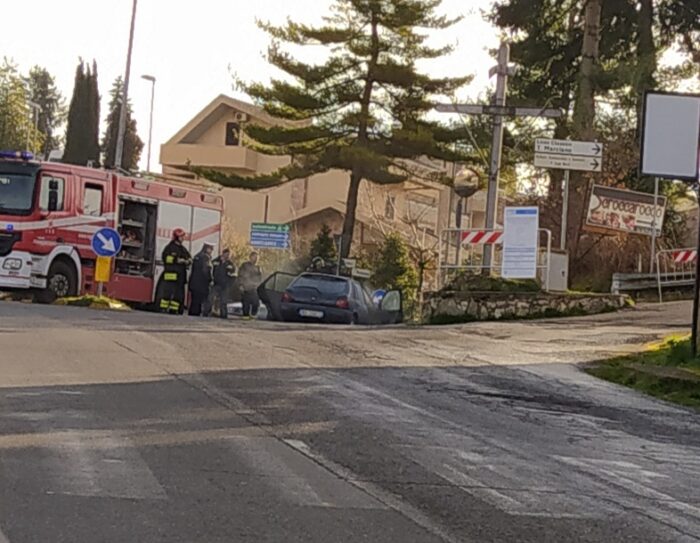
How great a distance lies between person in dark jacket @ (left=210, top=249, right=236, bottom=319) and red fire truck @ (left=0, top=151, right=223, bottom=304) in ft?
4.68

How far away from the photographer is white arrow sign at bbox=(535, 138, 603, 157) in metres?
27.8

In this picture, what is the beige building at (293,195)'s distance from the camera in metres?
54.6

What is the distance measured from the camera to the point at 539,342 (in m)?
19.3

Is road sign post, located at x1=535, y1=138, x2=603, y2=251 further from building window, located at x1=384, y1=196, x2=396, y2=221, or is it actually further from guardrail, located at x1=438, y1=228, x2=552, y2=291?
building window, located at x1=384, y1=196, x2=396, y2=221

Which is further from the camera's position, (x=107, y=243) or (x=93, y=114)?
(x=93, y=114)

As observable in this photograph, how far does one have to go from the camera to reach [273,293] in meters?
26.7

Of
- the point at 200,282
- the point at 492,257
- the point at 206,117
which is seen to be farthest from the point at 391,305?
the point at 206,117

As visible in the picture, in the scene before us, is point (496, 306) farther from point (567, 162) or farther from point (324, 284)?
point (567, 162)

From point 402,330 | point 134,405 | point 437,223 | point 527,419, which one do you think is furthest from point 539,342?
point 437,223

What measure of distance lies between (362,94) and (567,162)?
10.3 meters

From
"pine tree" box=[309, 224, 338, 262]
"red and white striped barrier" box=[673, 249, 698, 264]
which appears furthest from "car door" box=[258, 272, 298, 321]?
"pine tree" box=[309, 224, 338, 262]

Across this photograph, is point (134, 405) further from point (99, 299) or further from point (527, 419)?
point (99, 299)

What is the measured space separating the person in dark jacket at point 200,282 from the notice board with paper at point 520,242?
6.30m

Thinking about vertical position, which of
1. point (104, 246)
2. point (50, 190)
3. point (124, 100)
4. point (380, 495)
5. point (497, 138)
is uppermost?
point (124, 100)
